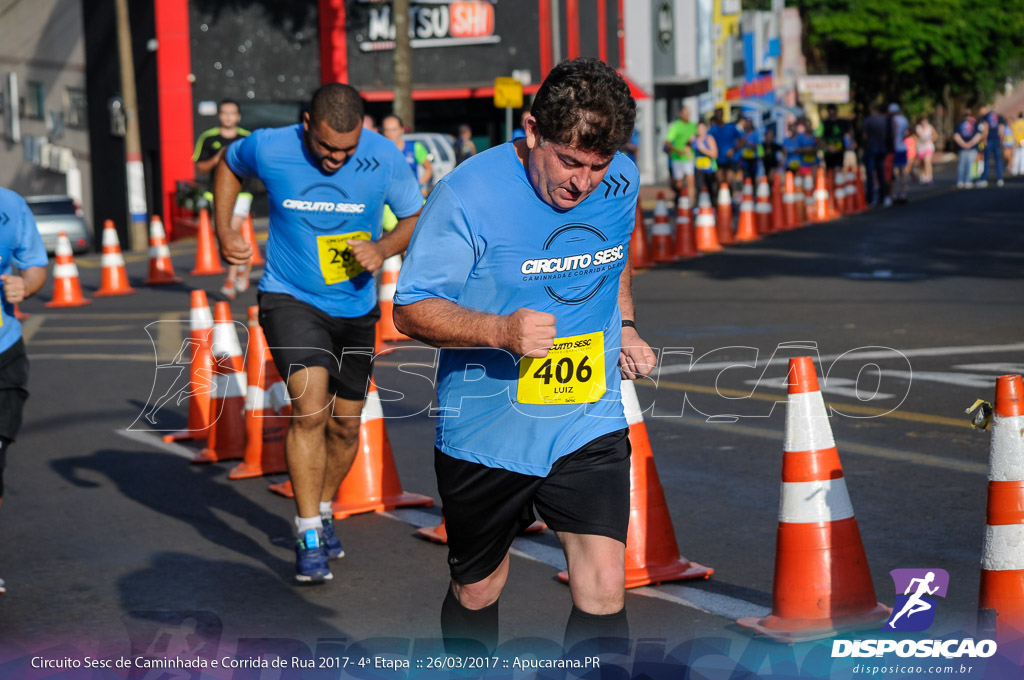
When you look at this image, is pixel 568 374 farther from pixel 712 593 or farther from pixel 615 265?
pixel 712 593

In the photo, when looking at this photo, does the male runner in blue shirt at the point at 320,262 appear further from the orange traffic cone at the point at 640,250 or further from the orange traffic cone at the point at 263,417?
the orange traffic cone at the point at 640,250

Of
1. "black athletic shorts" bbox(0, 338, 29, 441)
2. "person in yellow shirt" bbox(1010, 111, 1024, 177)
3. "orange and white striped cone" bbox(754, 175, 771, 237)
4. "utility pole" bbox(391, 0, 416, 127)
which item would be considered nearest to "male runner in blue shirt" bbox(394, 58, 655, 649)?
"black athletic shorts" bbox(0, 338, 29, 441)

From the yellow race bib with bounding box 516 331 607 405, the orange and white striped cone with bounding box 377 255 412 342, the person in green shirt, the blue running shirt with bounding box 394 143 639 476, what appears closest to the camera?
the blue running shirt with bounding box 394 143 639 476

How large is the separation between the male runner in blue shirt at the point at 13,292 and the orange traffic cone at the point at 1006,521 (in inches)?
147

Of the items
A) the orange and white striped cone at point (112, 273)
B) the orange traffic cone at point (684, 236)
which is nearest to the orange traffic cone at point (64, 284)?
the orange and white striped cone at point (112, 273)

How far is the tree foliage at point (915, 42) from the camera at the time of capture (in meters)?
67.4

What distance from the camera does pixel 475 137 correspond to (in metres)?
44.3

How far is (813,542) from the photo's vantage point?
495 centimetres

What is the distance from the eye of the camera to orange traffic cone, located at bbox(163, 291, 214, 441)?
9359mm

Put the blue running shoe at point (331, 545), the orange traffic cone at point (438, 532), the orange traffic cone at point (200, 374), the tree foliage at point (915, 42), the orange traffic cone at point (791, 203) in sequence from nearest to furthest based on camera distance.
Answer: the blue running shoe at point (331, 545) < the orange traffic cone at point (438, 532) < the orange traffic cone at point (200, 374) < the orange traffic cone at point (791, 203) < the tree foliage at point (915, 42)

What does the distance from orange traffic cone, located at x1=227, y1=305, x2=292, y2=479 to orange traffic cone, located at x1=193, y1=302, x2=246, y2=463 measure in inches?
9.7

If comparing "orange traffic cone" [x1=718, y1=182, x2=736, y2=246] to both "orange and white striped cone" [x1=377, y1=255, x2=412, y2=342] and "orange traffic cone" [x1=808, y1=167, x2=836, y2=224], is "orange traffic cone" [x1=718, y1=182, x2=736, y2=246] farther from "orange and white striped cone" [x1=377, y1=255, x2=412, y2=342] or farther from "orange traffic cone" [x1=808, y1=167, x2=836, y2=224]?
"orange and white striped cone" [x1=377, y1=255, x2=412, y2=342]

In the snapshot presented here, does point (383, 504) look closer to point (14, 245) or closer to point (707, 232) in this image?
point (14, 245)

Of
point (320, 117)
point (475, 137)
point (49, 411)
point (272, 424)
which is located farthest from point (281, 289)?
point (475, 137)
